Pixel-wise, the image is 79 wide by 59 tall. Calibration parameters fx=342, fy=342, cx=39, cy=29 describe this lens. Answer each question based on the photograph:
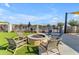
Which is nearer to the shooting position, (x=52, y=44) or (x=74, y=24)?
(x=52, y=44)

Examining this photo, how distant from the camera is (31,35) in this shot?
10.1 metres

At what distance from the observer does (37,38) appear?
400 inches

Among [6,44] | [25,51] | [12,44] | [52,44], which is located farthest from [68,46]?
[6,44]

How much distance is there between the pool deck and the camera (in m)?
10.2

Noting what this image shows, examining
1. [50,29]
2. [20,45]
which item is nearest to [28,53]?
[20,45]

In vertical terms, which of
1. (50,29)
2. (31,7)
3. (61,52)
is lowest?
(61,52)

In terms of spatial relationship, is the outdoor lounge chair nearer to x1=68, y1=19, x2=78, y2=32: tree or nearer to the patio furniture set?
the patio furniture set

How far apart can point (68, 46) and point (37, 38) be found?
0.97 meters

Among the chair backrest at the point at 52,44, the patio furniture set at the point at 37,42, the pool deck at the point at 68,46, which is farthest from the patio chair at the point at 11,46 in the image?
the chair backrest at the point at 52,44

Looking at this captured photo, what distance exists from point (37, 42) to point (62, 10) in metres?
1.21

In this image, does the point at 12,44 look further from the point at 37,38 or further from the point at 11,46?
the point at 37,38

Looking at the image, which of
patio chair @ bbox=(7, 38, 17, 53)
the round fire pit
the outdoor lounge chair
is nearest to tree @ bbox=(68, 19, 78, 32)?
the round fire pit

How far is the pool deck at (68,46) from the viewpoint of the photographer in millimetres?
10173

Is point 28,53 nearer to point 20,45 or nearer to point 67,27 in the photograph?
point 20,45
